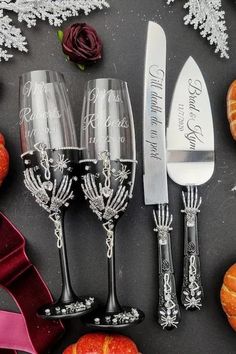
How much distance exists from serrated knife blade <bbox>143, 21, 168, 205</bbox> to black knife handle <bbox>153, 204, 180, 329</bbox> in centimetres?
5

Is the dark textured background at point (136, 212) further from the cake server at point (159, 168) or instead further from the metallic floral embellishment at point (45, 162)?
the metallic floral embellishment at point (45, 162)

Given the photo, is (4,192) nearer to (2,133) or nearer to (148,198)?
(2,133)

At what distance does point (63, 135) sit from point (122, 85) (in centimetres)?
15

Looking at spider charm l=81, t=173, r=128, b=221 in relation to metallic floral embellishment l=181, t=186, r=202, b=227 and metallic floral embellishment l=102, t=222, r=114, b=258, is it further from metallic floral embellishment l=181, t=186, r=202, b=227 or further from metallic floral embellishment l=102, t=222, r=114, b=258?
metallic floral embellishment l=181, t=186, r=202, b=227

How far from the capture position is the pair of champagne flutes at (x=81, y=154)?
100cm

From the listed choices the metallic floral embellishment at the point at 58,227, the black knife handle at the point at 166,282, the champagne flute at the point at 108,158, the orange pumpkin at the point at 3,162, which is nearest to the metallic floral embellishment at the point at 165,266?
the black knife handle at the point at 166,282

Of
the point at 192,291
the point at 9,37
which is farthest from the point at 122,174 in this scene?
the point at 9,37

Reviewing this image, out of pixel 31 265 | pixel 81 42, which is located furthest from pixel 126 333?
pixel 81 42

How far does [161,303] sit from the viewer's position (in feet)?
3.56

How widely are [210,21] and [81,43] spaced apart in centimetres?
28

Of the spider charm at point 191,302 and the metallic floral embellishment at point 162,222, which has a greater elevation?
the metallic floral embellishment at point 162,222

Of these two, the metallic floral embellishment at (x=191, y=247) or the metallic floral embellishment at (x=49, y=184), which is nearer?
the metallic floral embellishment at (x=49, y=184)

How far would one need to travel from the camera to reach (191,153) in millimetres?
1113

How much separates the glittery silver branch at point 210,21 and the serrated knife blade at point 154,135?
0.13 metres
